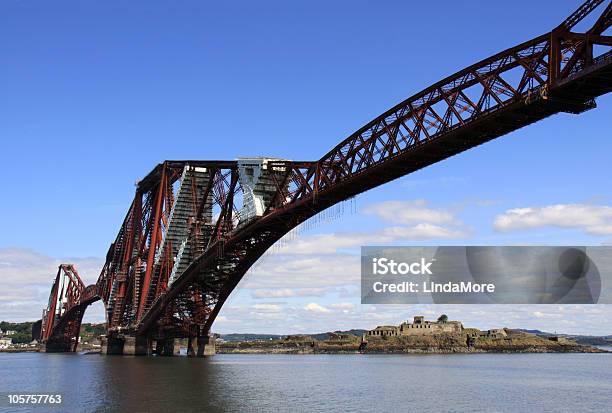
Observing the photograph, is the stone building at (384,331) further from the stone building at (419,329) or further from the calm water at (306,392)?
the calm water at (306,392)

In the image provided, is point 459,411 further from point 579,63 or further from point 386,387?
point 579,63

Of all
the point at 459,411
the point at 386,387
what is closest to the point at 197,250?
the point at 386,387

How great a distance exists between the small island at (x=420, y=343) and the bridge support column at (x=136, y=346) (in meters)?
76.6

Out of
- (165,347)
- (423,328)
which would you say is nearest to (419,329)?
(423,328)

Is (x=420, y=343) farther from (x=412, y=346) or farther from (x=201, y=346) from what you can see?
(x=201, y=346)

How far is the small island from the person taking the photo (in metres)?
173

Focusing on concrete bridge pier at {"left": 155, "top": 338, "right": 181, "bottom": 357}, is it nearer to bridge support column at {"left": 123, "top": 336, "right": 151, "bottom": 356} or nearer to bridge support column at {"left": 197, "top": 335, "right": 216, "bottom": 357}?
bridge support column at {"left": 123, "top": 336, "right": 151, "bottom": 356}

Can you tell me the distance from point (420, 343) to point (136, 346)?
9244 cm

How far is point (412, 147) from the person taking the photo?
5031 cm

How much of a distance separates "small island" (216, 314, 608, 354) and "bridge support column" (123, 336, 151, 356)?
7658 cm

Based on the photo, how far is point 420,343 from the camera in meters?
174

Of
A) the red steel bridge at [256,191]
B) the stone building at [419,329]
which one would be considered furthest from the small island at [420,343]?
the red steel bridge at [256,191]

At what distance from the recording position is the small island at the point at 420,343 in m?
173

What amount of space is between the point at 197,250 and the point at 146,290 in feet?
44.1
